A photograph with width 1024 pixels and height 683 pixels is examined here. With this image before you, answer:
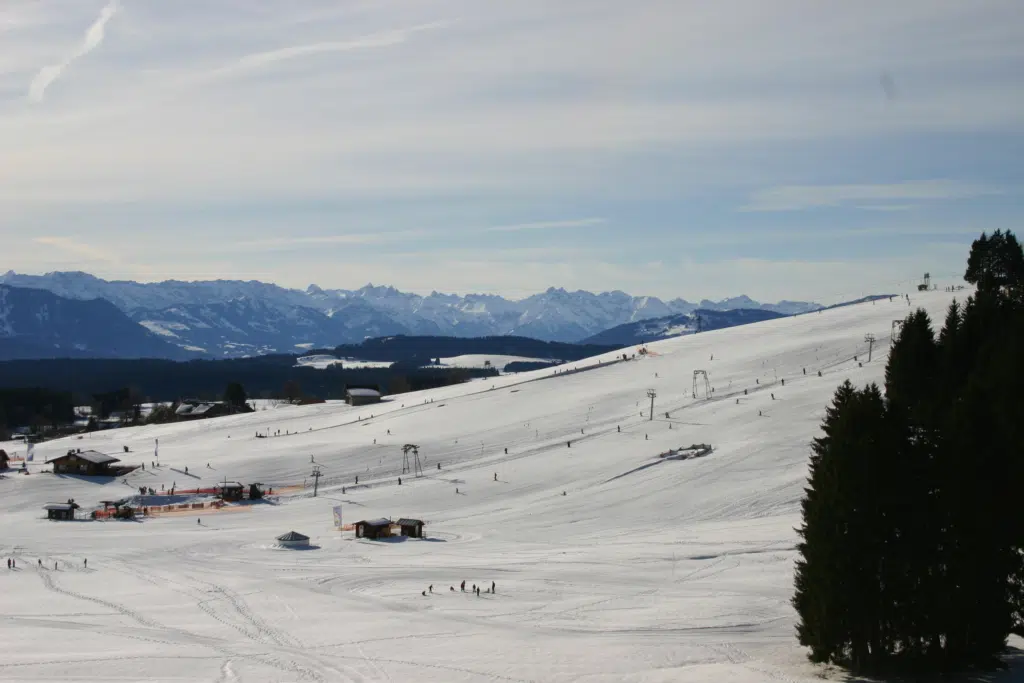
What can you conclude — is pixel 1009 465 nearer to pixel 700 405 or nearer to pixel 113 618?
pixel 113 618

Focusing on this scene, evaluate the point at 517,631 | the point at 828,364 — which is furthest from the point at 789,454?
the point at 517,631

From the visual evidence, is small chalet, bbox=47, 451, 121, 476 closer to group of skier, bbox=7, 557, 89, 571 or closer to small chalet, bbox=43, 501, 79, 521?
small chalet, bbox=43, 501, 79, 521

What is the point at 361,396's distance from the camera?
128000 mm

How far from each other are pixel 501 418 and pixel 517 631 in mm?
60986

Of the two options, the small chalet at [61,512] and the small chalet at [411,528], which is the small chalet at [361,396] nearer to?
the small chalet at [61,512]

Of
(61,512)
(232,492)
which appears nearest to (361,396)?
(232,492)

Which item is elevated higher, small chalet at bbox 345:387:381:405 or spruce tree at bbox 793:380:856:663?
small chalet at bbox 345:387:381:405

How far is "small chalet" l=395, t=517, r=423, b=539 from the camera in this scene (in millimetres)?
63469

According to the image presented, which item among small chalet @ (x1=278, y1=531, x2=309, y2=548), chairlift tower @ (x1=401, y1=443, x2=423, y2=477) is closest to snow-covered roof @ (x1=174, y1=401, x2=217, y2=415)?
chairlift tower @ (x1=401, y1=443, x2=423, y2=477)

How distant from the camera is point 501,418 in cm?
9944

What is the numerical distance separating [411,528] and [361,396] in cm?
6557

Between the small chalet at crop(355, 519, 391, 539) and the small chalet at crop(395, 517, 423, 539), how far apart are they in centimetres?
90

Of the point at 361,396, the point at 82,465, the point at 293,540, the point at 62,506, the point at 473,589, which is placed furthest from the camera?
the point at 361,396

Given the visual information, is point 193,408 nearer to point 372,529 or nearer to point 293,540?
point 372,529
